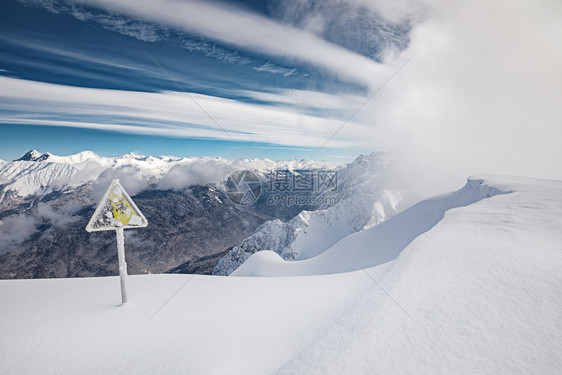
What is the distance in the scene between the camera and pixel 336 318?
14.1ft

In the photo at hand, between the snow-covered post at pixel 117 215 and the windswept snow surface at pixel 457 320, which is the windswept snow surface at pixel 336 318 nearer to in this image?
the windswept snow surface at pixel 457 320

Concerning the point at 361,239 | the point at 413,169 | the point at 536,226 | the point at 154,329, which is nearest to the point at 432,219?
the point at 361,239

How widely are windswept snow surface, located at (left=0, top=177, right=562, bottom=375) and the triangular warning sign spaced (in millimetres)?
2018

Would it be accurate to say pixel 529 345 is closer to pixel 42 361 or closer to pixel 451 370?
pixel 451 370

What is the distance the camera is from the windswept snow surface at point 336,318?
269cm

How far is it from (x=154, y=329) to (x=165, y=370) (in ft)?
4.65

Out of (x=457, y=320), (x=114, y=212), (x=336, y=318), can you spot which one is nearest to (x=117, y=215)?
(x=114, y=212)

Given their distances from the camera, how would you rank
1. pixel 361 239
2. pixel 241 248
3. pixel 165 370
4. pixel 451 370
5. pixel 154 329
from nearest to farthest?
pixel 451 370
pixel 165 370
pixel 154 329
pixel 361 239
pixel 241 248

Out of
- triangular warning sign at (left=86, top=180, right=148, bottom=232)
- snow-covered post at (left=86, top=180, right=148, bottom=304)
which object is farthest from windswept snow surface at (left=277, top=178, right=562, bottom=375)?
triangular warning sign at (left=86, top=180, right=148, bottom=232)

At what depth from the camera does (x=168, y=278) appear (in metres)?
8.02

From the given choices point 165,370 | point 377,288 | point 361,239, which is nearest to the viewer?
point 165,370

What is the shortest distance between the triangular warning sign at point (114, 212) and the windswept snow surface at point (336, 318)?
2.02 meters

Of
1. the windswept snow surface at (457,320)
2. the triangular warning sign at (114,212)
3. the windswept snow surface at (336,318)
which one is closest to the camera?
the windswept snow surface at (457,320)

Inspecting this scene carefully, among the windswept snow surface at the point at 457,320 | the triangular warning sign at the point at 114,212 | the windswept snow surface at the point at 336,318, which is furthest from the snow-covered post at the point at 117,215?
the windswept snow surface at the point at 457,320
